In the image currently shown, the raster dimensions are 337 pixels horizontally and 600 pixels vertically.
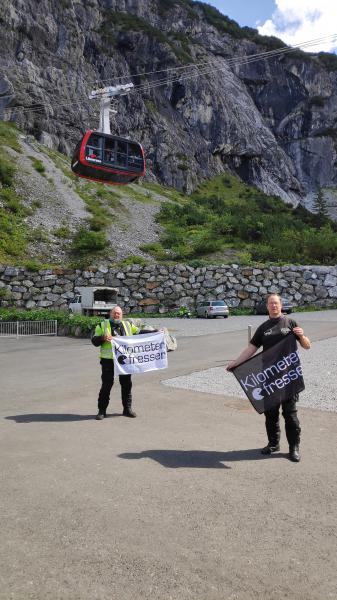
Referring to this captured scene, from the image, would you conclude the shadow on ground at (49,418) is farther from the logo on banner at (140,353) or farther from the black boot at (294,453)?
the black boot at (294,453)

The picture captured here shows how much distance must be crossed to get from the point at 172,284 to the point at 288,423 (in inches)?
1044

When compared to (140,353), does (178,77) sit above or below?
above

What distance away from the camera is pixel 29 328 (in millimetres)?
21891

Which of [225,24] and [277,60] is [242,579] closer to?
[277,60]

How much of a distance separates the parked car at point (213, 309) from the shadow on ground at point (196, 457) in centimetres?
2350

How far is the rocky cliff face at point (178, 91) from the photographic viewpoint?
77.4m

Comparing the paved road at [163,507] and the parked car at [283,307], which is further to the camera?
the parked car at [283,307]

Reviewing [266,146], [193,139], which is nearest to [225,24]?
[266,146]

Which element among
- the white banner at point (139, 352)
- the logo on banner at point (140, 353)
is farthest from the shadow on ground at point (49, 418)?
the logo on banner at point (140, 353)

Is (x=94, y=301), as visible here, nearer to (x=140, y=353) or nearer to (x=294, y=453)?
(x=140, y=353)

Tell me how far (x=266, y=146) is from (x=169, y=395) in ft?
426

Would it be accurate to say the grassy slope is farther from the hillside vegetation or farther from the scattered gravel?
the scattered gravel

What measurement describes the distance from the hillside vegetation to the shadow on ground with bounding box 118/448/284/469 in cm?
2644

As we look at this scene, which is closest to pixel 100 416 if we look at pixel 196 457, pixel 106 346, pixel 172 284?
pixel 106 346
